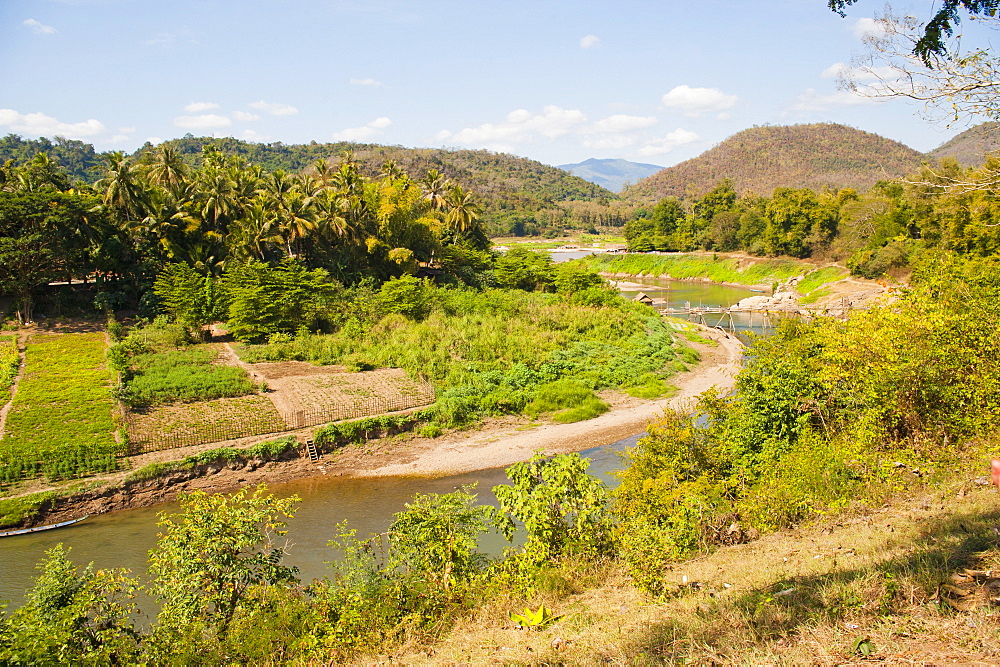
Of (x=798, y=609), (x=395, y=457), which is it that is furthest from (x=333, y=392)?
(x=798, y=609)

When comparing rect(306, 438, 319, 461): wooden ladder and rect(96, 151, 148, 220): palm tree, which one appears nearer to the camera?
rect(306, 438, 319, 461): wooden ladder

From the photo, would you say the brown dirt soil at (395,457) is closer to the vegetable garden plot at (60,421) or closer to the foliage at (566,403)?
the foliage at (566,403)

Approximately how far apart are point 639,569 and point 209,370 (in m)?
22.5

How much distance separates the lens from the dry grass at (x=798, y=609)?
5.38 metres

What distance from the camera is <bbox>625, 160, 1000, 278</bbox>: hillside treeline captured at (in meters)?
42.8

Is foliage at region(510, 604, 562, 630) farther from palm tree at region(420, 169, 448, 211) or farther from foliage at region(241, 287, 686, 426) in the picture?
palm tree at region(420, 169, 448, 211)

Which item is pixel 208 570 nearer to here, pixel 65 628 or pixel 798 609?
pixel 65 628

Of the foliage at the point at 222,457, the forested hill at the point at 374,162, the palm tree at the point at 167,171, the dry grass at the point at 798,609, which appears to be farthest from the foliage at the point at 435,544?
the forested hill at the point at 374,162

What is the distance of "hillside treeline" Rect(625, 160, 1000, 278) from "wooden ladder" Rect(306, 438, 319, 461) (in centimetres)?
2969

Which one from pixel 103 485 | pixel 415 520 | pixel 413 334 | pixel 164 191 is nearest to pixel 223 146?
pixel 164 191

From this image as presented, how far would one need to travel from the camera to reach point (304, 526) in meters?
16.5

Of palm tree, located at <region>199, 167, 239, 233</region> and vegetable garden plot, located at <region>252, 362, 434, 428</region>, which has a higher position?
palm tree, located at <region>199, 167, 239, 233</region>

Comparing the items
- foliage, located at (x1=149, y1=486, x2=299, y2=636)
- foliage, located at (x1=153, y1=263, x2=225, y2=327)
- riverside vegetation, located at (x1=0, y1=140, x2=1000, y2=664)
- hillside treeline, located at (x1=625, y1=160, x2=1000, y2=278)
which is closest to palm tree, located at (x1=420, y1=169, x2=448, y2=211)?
foliage, located at (x1=153, y1=263, x2=225, y2=327)

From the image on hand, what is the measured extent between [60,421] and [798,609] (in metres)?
22.0
